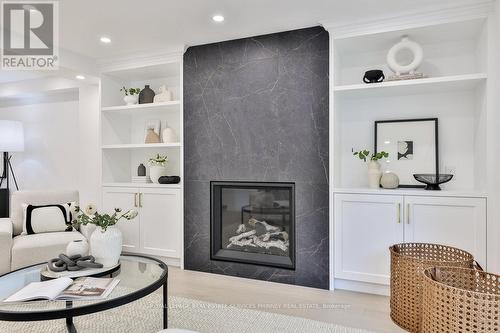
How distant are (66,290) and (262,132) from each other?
2.17 metres

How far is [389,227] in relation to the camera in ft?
9.25

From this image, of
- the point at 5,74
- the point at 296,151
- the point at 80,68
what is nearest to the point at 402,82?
the point at 296,151

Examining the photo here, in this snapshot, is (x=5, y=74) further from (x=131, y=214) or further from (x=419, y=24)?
(x=419, y=24)

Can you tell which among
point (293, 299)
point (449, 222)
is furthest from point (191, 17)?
point (449, 222)

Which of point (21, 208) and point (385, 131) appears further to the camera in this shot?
point (21, 208)

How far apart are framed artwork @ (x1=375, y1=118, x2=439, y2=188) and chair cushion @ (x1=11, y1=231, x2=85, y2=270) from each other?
3292 mm

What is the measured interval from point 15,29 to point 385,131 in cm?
367

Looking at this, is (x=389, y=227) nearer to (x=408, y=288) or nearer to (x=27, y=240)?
(x=408, y=288)

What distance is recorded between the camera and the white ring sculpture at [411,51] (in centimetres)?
284

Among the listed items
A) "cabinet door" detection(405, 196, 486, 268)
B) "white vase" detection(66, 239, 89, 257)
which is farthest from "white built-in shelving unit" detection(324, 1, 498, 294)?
"white vase" detection(66, 239, 89, 257)

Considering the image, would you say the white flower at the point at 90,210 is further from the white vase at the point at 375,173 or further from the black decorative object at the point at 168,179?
the white vase at the point at 375,173

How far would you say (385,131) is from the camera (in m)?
3.19

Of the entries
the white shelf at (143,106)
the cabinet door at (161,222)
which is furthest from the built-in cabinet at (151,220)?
the white shelf at (143,106)

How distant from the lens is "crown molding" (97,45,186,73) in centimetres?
367
